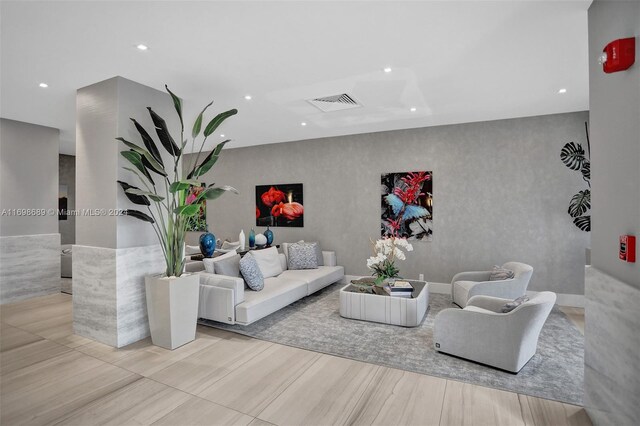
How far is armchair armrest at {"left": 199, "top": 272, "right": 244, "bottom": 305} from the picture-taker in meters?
3.77

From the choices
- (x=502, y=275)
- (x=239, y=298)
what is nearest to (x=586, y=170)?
(x=502, y=275)

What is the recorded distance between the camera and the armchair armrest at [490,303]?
318 cm

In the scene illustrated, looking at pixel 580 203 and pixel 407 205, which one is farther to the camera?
pixel 407 205

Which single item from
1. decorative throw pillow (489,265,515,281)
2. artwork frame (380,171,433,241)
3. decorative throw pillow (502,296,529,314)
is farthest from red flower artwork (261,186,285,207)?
decorative throw pillow (502,296,529,314)

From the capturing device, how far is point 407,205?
18.9 feet

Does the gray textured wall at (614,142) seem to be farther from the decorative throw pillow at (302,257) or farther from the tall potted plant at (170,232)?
the decorative throw pillow at (302,257)

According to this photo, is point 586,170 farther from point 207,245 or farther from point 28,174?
point 28,174

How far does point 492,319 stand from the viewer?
2848 mm

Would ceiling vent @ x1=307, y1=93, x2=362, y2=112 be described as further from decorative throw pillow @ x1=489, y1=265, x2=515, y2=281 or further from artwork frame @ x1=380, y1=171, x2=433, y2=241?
decorative throw pillow @ x1=489, y1=265, x2=515, y2=281

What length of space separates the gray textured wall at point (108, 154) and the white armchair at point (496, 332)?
3330 mm

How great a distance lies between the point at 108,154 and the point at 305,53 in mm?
2328

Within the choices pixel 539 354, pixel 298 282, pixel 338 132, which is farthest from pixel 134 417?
pixel 338 132

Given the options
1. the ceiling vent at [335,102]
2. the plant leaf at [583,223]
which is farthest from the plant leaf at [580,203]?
the ceiling vent at [335,102]

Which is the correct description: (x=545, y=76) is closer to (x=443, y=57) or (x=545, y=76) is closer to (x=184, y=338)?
(x=443, y=57)
